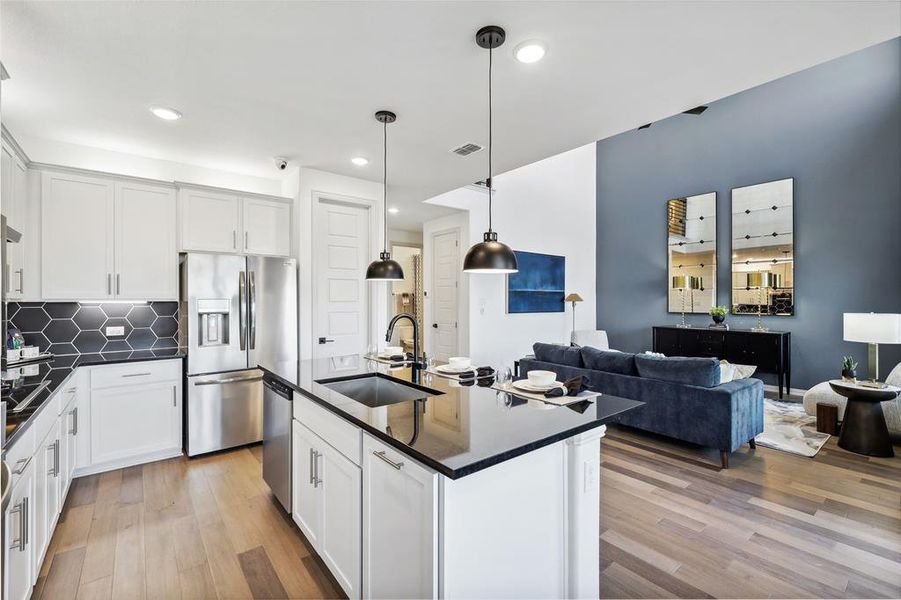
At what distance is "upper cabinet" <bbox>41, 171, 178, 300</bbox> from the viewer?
3.11 meters

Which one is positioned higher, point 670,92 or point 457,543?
point 670,92

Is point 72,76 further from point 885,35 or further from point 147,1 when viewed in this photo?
point 885,35

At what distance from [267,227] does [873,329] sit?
5.44 meters

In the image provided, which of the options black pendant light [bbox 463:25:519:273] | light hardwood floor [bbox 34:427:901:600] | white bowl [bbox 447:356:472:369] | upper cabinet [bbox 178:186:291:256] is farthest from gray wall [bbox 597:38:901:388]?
upper cabinet [bbox 178:186:291:256]

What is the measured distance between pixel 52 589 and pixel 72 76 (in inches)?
106

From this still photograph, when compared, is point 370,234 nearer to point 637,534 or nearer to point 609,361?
point 609,361

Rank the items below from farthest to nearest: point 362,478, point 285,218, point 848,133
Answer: point 848,133 → point 285,218 → point 362,478

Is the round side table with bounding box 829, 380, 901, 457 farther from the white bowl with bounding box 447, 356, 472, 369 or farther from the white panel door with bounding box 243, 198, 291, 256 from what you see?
the white panel door with bounding box 243, 198, 291, 256

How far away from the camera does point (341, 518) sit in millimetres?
1790

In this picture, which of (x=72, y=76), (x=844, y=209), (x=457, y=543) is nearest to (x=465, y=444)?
(x=457, y=543)

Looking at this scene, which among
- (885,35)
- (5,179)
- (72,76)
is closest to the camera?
(885,35)

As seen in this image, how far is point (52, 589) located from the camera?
1.92 metres

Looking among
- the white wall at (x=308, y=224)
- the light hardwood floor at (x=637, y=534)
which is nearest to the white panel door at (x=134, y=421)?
the light hardwood floor at (x=637, y=534)

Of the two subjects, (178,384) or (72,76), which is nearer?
(72,76)
